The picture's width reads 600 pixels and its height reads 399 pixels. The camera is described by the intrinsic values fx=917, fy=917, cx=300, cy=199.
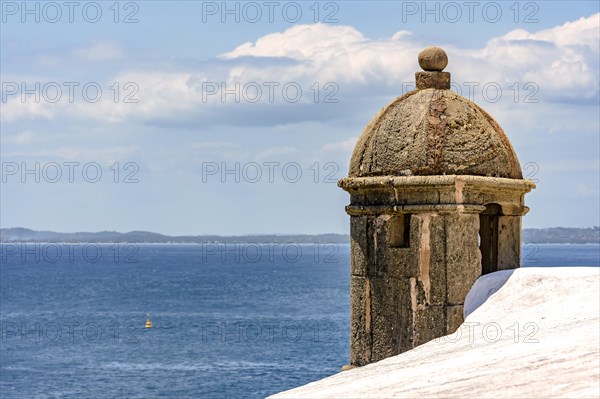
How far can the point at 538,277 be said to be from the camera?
6.15 m

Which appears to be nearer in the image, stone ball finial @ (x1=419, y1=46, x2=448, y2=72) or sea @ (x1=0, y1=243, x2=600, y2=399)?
stone ball finial @ (x1=419, y1=46, x2=448, y2=72)

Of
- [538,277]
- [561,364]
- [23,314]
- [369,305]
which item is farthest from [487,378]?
[23,314]

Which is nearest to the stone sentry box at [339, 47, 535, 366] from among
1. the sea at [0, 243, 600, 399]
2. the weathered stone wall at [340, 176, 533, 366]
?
the weathered stone wall at [340, 176, 533, 366]

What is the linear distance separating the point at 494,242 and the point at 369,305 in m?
1.23

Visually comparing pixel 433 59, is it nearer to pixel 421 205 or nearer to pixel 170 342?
pixel 421 205

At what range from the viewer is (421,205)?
6.61 metres

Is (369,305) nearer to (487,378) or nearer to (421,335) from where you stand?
→ (421,335)

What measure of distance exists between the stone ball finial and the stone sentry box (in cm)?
1

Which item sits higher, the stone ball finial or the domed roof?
the stone ball finial

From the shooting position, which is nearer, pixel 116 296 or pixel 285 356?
pixel 285 356

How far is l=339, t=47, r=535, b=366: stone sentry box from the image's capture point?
6.57 m

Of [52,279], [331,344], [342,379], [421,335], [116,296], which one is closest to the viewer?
[342,379]

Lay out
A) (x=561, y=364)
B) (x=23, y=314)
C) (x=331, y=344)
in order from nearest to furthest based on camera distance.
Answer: (x=561, y=364) → (x=331, y=344) → (x=23, y=314)

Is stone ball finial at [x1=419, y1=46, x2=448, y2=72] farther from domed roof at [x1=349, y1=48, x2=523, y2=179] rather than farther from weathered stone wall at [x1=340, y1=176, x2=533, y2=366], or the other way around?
weathered stone wall at [x1=340, y1=176, x2=533, y2=366]
